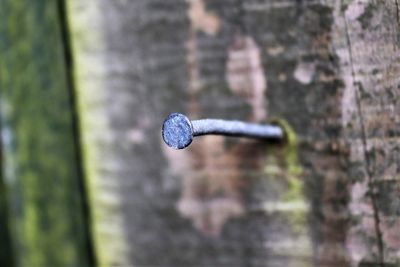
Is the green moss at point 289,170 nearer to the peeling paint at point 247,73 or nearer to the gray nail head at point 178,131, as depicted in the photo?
the peeling paint at point 247,73

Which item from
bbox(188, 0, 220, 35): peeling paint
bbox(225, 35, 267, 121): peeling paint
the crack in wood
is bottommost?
the crack in wood

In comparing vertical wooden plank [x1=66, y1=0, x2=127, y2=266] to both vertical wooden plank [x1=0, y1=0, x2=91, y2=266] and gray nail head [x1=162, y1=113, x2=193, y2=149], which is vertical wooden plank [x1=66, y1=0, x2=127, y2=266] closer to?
vertical wooden plank [x1=0, y1=0, x2=91, y2=266]

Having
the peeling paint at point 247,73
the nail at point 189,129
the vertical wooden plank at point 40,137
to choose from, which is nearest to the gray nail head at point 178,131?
the nail at point 189,129

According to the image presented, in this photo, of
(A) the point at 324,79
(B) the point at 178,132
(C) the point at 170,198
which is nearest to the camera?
(B) the point at 178,132

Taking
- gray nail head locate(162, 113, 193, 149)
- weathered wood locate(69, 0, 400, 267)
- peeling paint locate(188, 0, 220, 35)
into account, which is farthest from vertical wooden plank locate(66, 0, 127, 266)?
gray nail head locate(162, 113, 193, 149)

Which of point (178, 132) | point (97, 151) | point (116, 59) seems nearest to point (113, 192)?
point (97, 151)

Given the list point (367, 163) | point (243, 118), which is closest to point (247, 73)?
point (243, 118)

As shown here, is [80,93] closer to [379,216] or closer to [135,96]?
[135,96]
